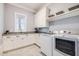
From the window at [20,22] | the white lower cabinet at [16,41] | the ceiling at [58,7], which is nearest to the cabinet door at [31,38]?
the white lower cabinet at [16,41]

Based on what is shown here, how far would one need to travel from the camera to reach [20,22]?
266 cm

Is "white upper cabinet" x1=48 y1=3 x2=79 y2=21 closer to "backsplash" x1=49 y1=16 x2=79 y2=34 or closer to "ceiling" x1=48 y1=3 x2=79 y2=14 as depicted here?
"ceiling" x1=48 y1=3 x2=79 y2=14

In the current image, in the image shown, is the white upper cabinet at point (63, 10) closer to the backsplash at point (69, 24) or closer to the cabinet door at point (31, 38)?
the backsplash at point (69, 24)

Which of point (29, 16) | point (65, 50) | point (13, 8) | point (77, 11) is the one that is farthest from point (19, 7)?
point (65, 50)

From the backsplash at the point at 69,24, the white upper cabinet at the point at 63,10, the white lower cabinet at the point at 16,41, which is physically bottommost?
the white lower cabinet at the point at 16,41

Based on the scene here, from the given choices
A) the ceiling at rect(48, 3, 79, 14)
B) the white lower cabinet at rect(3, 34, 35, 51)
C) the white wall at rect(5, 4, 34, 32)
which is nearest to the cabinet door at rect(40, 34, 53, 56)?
the ceiling at rect(48, 3, 79, 14)

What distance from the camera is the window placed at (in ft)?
8.35

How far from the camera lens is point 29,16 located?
2.94 m

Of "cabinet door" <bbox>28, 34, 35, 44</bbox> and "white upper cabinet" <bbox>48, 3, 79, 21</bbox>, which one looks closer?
"white upper cabinet" <bbox>48, 3, 79, 21</bbox>

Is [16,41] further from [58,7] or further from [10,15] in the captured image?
[58,7]

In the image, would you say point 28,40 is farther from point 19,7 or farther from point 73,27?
point 73,27

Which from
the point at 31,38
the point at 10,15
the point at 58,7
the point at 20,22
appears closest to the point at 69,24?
the point at 58,7

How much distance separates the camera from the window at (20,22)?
254 cm

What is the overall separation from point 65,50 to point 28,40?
1840 millimetres
